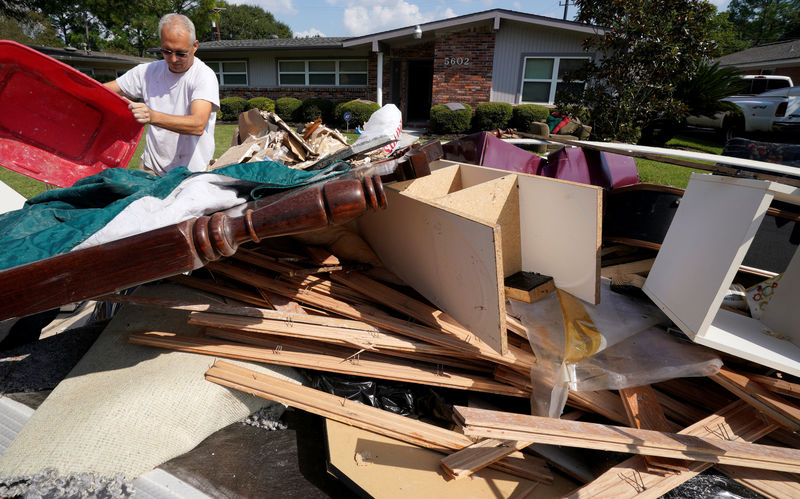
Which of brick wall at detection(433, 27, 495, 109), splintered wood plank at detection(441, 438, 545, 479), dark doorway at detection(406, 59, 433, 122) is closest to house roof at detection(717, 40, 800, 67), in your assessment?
dark doorway at detection(406, 59, 433, 122)

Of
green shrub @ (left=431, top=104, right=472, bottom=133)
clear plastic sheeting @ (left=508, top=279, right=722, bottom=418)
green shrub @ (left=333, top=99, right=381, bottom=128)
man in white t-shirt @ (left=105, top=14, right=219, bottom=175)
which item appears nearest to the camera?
clear plastic sheeting @ (left=508, top=279, right=722, bottom=418)

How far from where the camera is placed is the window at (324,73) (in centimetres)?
1638

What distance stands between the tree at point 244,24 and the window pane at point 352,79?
36.9m

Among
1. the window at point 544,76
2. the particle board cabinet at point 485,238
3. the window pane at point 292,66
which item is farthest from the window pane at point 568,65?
the particle board cabinet at point 485,238

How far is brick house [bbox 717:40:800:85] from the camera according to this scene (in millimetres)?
20525

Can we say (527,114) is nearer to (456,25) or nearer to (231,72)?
(456,25)

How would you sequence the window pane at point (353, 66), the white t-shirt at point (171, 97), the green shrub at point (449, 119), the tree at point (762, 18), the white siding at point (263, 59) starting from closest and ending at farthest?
1. the white t-shirt at point (171, 97)
2. the green shrub at point (449, 119)
3. the window pane at point (353, 66)
4. the white siding at point (263, 59)
5. the tree at point (762, 18)

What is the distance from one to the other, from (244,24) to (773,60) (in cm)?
5092

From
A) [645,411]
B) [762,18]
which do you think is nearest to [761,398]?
[645,411]

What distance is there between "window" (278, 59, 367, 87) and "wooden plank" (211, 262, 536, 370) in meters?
15.8

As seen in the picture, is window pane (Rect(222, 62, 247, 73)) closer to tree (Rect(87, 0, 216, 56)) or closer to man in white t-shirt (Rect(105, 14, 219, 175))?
tree (Rect(87, 0, 216, 56))

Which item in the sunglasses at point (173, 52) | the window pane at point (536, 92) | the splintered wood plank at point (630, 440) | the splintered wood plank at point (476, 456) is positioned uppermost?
the window pane at point (536, 92)

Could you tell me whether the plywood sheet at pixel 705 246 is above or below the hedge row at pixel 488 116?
below

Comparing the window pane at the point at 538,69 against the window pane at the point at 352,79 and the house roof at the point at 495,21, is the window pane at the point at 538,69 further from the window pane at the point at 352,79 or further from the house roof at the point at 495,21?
the window pane at the point at 352,79
